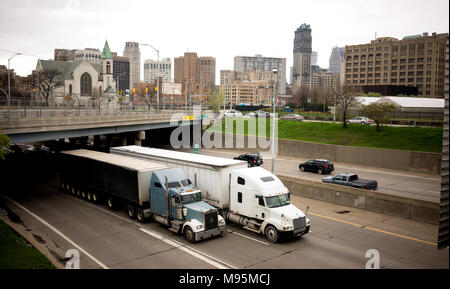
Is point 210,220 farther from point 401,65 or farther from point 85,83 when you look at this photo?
point 401,65

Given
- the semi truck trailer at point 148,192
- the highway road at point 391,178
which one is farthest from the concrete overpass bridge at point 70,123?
the highway road at point 391,178

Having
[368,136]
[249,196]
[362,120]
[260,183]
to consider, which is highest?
[362,120]

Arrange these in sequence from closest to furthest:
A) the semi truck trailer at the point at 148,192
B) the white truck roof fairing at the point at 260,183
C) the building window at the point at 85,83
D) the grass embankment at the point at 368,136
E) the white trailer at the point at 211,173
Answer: the semi truck trailer at the point at 148,192, the white truck roof fairing at the point at 260,183, the white trailer at the point at 211,173, the grass embankment at the point at 368,136, the building window at the point at 85,83

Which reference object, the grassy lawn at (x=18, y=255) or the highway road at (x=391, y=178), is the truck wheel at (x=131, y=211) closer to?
the grassy lawn at (x=18, y=255)

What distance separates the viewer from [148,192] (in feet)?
66.8

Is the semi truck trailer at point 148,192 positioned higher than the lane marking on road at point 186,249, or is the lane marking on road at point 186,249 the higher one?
the semi truck trailer at point 148,192

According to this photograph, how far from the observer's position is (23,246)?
50.3 ft

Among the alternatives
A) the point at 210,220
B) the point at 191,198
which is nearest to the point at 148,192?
the point at 191,198

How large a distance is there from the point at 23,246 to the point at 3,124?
44.2 ft

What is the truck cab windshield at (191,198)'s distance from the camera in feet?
59.2

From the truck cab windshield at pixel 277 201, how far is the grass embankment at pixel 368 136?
28331 mm

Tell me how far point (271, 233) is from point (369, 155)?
1113 inches
